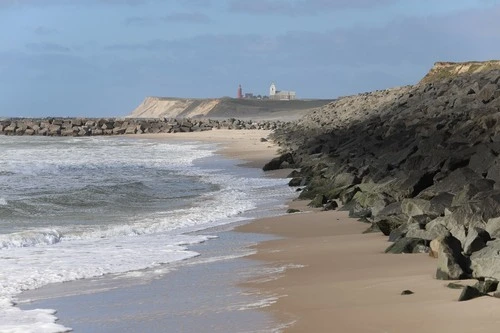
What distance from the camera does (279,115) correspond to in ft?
309

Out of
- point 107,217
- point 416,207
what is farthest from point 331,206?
point 416,207

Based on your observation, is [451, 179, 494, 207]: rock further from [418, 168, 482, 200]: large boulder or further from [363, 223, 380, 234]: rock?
[363, 223, 380, 234]: rock

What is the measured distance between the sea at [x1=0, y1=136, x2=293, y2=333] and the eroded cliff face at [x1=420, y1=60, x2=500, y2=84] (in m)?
12.1

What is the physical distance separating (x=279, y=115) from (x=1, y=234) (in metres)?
83.6

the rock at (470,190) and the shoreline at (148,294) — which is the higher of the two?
the rock at (470,190)

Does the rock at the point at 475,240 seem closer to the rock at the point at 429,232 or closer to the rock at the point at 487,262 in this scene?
the rock at the point at 487,262

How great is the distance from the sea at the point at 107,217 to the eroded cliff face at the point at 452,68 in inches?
476

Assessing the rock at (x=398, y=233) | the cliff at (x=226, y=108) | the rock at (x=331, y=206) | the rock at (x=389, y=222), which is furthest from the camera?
the cliff at (x=226, y=108)

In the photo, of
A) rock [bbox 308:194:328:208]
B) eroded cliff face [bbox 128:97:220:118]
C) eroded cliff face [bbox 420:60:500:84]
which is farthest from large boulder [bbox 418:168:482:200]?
eroded cliff face [bbox 128:97:220:118]

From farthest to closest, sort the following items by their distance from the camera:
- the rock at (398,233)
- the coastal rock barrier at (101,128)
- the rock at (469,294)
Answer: the coastal rock barrier at (101,128) → the rock at (398,233) → the rock at (469,294)

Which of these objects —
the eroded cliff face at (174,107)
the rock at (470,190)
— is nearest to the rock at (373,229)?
the rock at (470,190)

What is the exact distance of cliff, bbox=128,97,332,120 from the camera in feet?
330

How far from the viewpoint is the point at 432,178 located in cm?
1086

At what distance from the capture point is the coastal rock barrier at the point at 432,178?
6.81 meters
